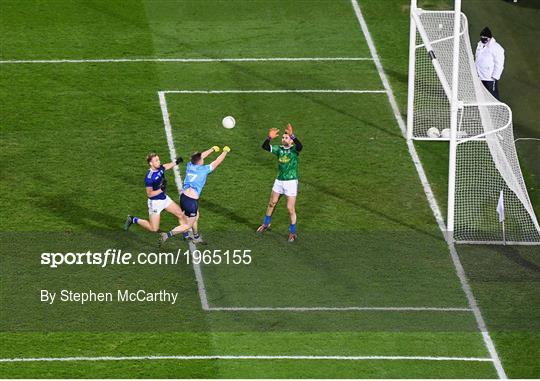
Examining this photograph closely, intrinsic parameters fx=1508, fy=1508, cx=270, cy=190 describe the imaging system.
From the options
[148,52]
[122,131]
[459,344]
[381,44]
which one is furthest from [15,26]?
[459,344]

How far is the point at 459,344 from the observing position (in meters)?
22.6

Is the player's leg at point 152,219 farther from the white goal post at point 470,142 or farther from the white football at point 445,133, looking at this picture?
the white football at point 445,133

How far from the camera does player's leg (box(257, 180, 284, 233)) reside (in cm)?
2566

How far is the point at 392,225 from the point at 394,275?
6.39 ft

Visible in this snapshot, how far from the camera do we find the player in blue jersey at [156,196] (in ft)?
81.7

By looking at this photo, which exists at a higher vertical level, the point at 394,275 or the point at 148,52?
the point at 148,52

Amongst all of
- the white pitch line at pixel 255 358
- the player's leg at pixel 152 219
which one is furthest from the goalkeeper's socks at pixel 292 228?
the white pitch line at pixel 255 358

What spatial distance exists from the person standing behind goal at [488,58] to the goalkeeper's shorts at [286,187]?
6383mm

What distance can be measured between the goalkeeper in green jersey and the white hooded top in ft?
20.5

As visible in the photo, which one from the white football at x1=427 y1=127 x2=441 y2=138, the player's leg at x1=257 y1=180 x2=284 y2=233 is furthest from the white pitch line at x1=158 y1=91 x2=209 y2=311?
the white football at x1=427 y1=127 x2=441 y2=138

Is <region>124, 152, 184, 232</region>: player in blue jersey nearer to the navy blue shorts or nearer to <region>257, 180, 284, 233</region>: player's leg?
the navy blue shorts

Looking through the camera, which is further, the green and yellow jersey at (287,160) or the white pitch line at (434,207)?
the green and yellow jersey at (287,160)

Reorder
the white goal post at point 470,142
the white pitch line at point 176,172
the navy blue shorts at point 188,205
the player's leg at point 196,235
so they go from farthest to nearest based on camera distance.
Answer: the white goal post at point 470,142
the player's leg at point 196,235
the navy blue shorts at point 188,205
the white pitch line at point 176,172

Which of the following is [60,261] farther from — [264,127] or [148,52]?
[148,52]
